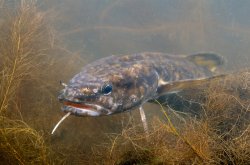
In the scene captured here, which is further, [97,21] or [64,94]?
[97,21]

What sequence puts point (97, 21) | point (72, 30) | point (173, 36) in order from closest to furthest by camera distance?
point (72, 30)
point (173, 36)
point (97, 21)

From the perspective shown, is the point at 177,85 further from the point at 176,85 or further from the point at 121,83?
the point at 121,83

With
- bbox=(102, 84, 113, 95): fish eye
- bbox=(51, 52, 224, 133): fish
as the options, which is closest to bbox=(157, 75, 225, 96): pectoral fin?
bbox=(51, 52, 224, 133): fish

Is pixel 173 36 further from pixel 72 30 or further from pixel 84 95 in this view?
pixel 84 95

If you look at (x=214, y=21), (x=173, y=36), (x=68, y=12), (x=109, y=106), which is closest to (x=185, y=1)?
(x=214, y=21)

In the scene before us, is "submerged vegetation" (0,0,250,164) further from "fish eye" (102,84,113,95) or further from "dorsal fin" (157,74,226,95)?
"fish eye" (102,84,113,95)

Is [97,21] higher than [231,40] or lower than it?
higher

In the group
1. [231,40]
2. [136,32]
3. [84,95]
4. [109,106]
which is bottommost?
[231,40]
